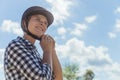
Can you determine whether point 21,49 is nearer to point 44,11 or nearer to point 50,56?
point 50,56

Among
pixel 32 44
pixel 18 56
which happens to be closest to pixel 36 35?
pixel 32 44

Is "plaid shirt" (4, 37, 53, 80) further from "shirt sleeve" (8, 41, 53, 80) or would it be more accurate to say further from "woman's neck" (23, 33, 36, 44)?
"woman's neck" (23, 33, 36, 44)

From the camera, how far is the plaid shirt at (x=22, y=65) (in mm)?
4545

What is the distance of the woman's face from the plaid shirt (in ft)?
0.87

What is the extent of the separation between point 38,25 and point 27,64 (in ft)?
2.00

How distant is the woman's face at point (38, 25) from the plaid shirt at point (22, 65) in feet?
0.87

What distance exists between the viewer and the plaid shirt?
4545 mm

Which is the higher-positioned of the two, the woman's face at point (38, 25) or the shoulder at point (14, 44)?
the woman's face at point (38, 25)

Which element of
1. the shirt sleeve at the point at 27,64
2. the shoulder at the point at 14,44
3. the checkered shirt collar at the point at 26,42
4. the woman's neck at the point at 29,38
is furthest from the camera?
the woman's neck at the point at 29,38

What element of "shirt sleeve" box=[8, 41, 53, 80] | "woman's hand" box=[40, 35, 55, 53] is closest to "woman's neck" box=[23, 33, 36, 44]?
"woman's hand" box=[40, 35, 55, 53]

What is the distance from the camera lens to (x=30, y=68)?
4.57 m

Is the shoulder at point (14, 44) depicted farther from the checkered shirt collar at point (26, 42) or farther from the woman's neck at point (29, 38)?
the woman's neck at point (29, 38)

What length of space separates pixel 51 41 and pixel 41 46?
15cm

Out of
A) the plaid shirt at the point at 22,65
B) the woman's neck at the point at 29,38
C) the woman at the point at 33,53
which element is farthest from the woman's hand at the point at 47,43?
the plaid shirt at the point at 22,65
